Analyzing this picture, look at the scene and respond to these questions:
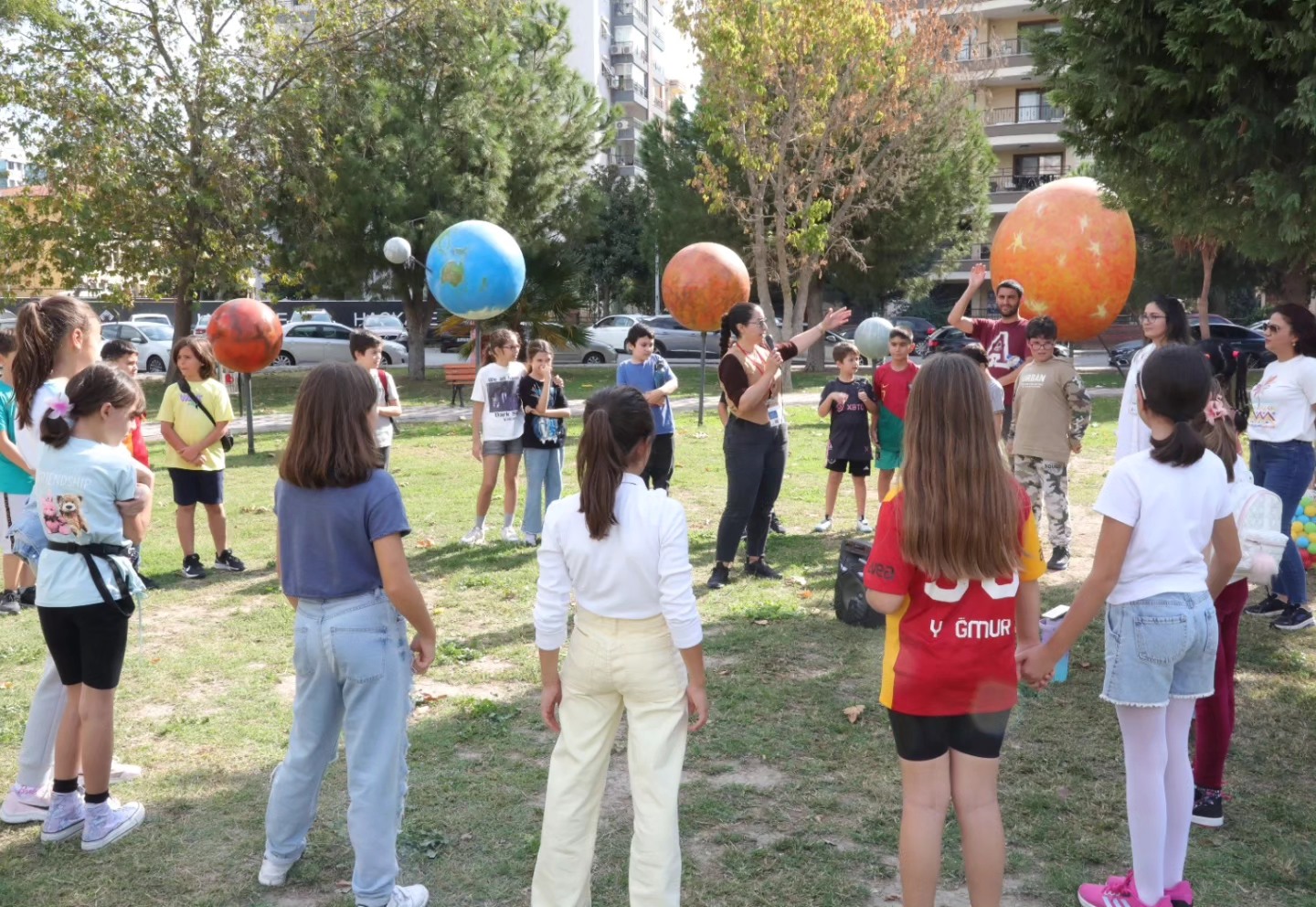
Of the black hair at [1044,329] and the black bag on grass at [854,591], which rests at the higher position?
the black hair at [1044,329]

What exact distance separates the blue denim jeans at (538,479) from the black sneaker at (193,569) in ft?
7.89

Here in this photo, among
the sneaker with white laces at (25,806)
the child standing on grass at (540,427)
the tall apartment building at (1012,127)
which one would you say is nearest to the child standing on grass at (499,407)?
the child standing on grass at (540,427)

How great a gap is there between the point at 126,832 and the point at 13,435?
11.5 feet

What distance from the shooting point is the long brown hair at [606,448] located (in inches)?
122

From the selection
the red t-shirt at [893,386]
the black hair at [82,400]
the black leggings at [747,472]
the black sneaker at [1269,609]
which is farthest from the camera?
the red t-shirt at [893,386]

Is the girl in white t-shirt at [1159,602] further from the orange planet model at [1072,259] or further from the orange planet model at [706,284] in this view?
the orange planet model at [706,284]

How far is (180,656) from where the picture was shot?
6164 mm

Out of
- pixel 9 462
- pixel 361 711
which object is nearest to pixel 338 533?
pixel 361 711

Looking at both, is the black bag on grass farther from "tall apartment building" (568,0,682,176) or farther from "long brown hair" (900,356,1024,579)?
"tall apartment building" (568,0,682,176)

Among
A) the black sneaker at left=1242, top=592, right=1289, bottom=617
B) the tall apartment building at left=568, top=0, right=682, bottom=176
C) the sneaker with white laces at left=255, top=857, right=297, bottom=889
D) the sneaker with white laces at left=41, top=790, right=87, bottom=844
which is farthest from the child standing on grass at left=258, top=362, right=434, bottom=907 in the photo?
the tall apartment building at left=568, top=0, right=682, bottom=176

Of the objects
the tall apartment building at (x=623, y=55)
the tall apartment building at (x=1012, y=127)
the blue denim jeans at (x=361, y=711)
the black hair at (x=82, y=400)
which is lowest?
the blue denim jeans at (x=361, y=711)

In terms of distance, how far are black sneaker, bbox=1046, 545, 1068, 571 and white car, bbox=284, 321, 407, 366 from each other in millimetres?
25003

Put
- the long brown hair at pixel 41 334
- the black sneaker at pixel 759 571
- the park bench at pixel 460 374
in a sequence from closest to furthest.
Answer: the long brown hair at pixel 41 334 < the black sneaker at pixel 759 571 < the park bench at pixel 460 374

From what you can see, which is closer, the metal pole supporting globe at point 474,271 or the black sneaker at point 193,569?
the black sneaker at point 193,569
